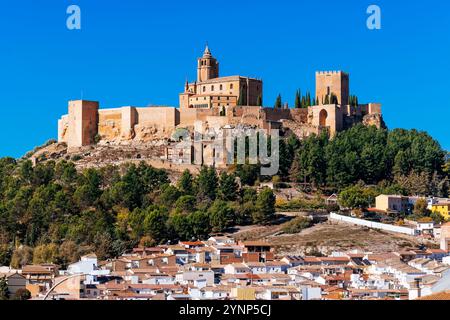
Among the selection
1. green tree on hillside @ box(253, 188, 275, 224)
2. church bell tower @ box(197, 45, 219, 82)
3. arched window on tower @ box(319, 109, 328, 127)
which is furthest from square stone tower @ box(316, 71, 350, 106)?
green tree on hillside @ box(253, 188, 275, 224)

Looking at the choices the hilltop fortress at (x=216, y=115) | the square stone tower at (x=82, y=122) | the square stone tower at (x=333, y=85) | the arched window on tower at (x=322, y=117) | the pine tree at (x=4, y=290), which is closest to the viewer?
the pine tree at (x=4, y=290)

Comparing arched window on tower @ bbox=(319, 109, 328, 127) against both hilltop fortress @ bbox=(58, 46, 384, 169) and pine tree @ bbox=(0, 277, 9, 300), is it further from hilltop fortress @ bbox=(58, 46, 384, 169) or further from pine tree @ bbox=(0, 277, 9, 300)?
pine tree @ bbox=(0, 277, 9, 300)

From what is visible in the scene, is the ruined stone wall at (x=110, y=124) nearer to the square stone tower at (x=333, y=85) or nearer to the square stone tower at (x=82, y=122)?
the square stone tower at (x=82, y=122)

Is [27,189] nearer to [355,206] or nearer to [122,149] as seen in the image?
[122,149]

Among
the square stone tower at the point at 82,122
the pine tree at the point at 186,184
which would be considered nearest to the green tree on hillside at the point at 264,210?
the pine tree at the point at 186,184

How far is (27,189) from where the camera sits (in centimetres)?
4853

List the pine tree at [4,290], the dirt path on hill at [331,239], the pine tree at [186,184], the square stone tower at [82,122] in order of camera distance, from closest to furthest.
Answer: the pine tree at [4,290]
the dirt path on hill at [331,239]
the pine tree at [186,184]
the square stone tower at [82,122]

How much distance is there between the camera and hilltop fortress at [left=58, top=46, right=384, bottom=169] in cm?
5234

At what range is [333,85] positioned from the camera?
55438 mm

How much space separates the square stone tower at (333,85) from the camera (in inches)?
2172

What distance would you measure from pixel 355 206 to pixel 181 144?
10750 mm
